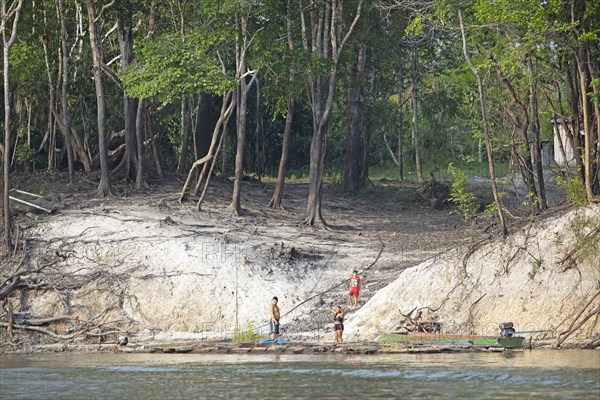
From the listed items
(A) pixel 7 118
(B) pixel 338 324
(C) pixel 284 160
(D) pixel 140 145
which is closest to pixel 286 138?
(C) pixel 284 160

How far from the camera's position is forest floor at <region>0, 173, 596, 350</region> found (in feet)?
126

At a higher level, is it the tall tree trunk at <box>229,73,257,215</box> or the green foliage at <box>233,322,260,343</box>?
the tall tree trunk at <box>229,73,257,215</box>

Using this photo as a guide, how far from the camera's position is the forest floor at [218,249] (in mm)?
38500

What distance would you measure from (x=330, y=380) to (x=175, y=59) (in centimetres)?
1802

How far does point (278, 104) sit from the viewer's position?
5156 centimetres

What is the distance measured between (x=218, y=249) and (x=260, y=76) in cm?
1858

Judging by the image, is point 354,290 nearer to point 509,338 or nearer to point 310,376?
point 509,338

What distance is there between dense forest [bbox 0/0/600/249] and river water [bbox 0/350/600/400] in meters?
→ 6.76

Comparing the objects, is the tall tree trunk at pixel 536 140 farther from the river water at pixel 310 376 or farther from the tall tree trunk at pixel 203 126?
the tall tree trunk at pixel 203 126

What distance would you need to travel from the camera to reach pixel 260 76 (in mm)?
58406

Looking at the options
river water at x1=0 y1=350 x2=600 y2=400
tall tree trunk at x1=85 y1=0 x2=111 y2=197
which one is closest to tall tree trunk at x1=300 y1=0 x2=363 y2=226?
tall tree trunk at x1=85 y1=0 x2=111 y2=197

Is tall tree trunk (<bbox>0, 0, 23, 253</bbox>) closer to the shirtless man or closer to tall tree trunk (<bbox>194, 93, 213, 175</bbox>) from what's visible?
the shirtless man

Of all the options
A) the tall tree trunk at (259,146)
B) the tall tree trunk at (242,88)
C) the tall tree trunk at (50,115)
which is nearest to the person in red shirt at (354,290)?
the tall tree trunk at (242,88)

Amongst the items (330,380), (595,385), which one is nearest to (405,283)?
(330,380)
